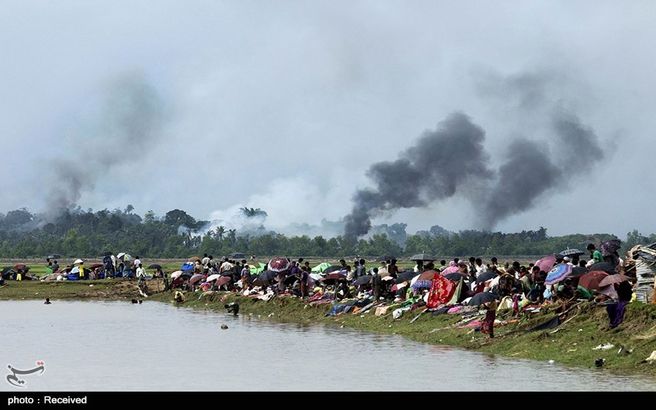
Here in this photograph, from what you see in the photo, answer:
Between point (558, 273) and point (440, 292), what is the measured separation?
21.0ft

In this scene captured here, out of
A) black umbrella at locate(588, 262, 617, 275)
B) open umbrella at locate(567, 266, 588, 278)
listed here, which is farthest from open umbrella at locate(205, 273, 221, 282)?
black umbrella at locate(588, 262, 617, 275)

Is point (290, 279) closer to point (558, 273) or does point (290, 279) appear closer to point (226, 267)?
point (226, 267)

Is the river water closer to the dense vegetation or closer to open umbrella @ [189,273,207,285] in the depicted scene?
open umbrella @ [189,273,207,285]

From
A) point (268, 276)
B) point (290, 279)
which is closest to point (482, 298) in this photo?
point (290, 279)

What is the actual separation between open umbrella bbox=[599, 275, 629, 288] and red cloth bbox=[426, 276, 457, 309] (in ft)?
26.4

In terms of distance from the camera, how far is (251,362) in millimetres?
27875

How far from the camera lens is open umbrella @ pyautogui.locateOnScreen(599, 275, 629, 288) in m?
26.8

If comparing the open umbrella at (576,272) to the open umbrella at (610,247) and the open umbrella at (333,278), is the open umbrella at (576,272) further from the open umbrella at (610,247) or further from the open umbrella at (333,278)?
the open umbrella at (333,278)

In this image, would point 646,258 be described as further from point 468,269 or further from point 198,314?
point 198,314

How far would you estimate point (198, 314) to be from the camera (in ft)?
150

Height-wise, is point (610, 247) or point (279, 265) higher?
point (610, 247)

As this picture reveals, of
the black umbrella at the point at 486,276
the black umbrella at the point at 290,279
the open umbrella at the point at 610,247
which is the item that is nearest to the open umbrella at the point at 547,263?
the black umbrella at the point at 486,276
